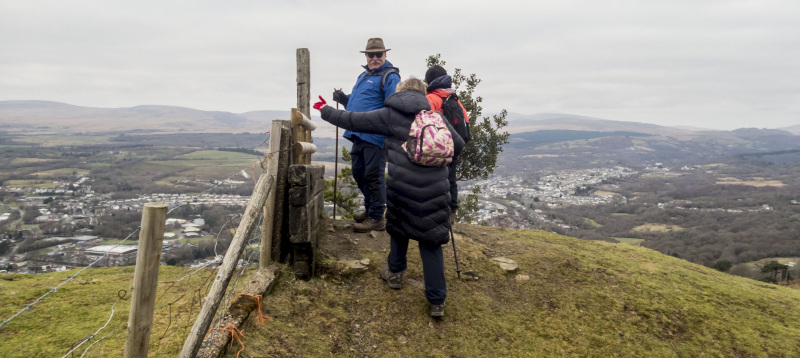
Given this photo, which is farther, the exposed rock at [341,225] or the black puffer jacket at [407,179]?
the exposed rock at [341,225]

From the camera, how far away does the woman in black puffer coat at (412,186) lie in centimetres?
413

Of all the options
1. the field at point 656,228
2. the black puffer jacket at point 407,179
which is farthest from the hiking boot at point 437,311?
the field at point 656,228

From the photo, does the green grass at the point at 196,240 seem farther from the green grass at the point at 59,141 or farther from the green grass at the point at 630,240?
the green grass at the point at 59,141

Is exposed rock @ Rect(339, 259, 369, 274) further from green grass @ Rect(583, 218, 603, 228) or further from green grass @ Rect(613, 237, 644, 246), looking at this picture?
green grass @ Rect(583, 218, 603, 228)

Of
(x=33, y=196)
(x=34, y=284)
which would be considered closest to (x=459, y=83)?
(x=34, y=284)

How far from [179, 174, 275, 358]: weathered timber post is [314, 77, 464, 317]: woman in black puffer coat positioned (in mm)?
1392

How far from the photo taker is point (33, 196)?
49.5m

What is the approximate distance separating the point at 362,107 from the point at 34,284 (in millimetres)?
5329

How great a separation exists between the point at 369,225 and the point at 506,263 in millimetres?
2569

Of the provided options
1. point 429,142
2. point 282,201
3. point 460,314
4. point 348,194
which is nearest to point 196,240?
point 348,194

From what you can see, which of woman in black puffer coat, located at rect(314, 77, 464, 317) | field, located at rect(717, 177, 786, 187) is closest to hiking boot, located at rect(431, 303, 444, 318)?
woman in black puffer coat, located at rect(314, 77, 464, 317)

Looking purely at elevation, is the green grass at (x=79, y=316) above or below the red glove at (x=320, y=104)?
below

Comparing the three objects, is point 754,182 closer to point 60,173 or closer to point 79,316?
point 79,316

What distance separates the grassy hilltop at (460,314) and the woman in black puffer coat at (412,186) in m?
0.67
